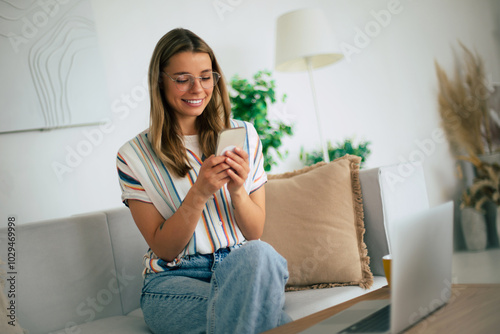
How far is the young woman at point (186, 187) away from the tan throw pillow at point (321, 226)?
201mm

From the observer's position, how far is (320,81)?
324 centimetres

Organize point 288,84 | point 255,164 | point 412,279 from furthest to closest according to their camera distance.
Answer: point 288,84 → point 255,164 → point 412,279

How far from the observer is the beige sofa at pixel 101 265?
142 centimetres

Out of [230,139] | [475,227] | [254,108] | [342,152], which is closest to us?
[230,139]

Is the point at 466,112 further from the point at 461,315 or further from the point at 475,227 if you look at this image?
the point at 461,315

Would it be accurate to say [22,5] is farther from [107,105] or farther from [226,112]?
[226,112]

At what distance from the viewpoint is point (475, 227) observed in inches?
153

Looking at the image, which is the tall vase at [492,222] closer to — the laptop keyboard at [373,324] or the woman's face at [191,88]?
the woman's face at [191,88]

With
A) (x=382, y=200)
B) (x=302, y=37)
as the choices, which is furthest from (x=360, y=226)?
(x=302, y=37)

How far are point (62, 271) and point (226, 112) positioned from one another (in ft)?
2.39

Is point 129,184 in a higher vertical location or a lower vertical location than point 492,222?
higher

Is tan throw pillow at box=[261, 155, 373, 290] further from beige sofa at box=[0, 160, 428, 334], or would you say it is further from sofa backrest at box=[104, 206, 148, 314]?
sofa backrest at box=[104, 206, 148, 314]

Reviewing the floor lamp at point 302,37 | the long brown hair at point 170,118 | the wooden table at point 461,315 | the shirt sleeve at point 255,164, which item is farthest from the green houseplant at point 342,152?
the wooden table at point 461,315

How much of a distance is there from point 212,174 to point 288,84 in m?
1.98
